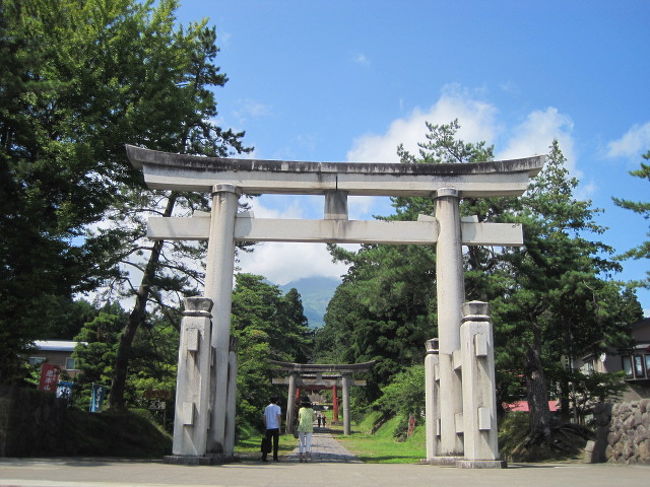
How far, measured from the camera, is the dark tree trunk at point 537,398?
17094 millimetres

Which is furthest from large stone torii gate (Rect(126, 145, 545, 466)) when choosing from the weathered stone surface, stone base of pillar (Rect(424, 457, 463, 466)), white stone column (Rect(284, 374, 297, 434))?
white stone column (Rect(284, 374, 297, 434))

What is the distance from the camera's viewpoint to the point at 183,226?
41.0 ft

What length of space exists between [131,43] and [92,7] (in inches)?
48.5

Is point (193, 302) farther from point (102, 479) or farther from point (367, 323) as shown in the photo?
point (367, 323)

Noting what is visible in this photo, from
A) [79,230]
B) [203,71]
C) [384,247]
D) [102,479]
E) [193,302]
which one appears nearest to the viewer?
[102,479]

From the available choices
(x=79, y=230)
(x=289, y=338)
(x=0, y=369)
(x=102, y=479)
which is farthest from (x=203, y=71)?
(x=289, y=338)

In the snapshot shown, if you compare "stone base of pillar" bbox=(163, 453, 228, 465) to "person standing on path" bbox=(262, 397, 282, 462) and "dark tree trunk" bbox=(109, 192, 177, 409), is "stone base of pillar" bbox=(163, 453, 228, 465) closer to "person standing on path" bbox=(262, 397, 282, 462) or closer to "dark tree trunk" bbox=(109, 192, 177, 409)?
"person standing on path" bbox=(262, 397, 282, 462)

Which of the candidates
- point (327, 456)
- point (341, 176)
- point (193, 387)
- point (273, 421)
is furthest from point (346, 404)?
point (193, 387)

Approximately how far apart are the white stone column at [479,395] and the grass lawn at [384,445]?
3.93 meters

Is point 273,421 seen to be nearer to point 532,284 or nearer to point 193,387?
point 193,387

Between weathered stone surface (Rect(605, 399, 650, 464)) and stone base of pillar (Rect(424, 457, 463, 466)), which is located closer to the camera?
stone base of pillar (Rect(424, 457, 463, 466))

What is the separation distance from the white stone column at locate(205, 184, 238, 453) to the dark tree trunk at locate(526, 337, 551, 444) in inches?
395

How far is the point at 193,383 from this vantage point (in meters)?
10.3

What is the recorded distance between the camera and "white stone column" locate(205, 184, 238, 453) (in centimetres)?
1138
